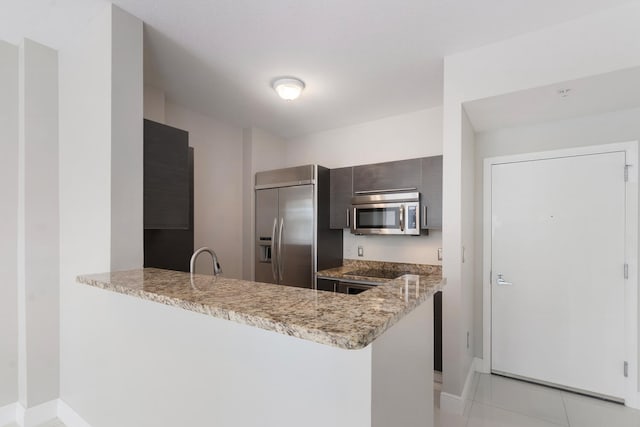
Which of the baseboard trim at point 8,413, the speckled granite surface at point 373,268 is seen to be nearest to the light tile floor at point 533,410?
the speckled granite surface at point 373,268

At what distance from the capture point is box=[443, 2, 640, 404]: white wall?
173cm

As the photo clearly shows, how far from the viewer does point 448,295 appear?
7.63 feet

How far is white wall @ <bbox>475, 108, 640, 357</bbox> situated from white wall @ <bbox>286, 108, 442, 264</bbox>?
45 cm

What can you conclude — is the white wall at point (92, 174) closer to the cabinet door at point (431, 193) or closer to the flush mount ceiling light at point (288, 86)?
the flush mount ceiling light at point (288, 86)

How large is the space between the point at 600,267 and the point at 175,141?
3508 mm

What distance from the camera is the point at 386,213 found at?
127 inches

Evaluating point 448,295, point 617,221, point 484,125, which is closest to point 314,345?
point 448,295

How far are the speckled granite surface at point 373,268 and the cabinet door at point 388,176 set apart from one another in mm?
902

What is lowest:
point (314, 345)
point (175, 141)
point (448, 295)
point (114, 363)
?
point (114, 363)

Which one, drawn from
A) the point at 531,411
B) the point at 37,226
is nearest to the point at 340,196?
the point at 531,411

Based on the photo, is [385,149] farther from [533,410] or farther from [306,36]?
[533,410]

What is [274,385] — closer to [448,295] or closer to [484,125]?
[448,295]

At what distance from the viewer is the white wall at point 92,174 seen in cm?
177

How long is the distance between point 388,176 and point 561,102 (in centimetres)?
153
